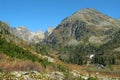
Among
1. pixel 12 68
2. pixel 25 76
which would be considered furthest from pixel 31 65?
pixel 25 76

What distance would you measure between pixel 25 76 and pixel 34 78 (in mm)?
1121

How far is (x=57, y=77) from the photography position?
3672 centimetres

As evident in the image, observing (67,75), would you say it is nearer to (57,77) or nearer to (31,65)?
(57,77)

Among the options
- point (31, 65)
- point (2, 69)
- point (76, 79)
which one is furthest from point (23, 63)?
point (76, 79)

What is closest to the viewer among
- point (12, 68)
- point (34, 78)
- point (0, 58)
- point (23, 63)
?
point (34, 78)

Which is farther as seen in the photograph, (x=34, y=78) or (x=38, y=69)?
(x=38, y=69)

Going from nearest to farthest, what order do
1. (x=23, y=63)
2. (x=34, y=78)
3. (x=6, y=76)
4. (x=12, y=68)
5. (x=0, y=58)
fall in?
(x=6, y=76)
(x=34, y=78)
(x=12, y=68)
(x=23, y=63)
(x=0, y=58)

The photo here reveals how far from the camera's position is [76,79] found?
38.3 metres

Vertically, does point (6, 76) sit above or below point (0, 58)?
below

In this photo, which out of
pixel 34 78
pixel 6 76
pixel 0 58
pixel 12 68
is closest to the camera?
pixel 6 76

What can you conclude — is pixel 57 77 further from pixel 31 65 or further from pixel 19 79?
pixel 19 79

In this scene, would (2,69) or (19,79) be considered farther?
(2,69)

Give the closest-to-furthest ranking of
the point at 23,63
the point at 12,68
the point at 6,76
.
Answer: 1. the point at 6,76
2. the point at 12,68
3. the point at 23,63

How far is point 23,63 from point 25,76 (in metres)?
5.67
